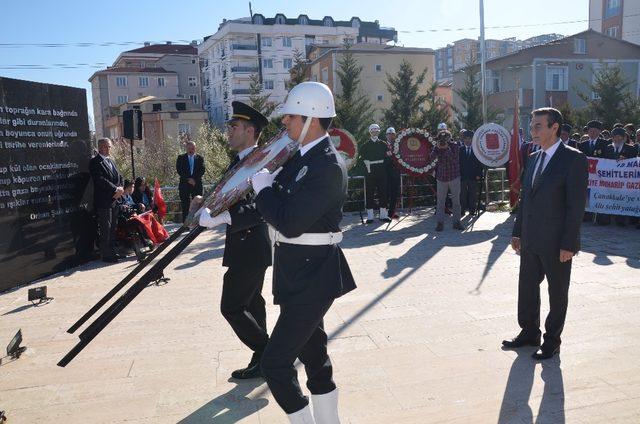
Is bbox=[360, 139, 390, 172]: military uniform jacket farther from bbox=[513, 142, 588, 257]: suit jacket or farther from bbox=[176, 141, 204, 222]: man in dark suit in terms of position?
bbox=[513, 142, 588, 257]: suit jacket

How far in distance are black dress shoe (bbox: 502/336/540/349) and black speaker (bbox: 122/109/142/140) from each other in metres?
8.36

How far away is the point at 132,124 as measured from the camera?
1069 cm

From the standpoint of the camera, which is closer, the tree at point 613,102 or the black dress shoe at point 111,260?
the black dress shoe at point 111,260

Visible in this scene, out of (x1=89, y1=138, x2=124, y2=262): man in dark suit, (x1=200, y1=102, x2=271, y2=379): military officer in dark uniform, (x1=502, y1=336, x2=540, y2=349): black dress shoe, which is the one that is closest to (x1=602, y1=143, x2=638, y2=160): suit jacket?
(x1=502, y1=336, x2=540, y2=349): black dress shoe

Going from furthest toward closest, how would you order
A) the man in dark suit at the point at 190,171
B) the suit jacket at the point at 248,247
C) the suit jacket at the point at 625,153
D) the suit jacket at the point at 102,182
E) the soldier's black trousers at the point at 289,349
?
1. the man in dark suit at the point at 190,171
2. the suit jacket at the point at 625,153
3. the suit jacket at the point at 102,182
4. the suit jacket at the point at 248,247
5. the soldier's black trousers at the point at 289,349

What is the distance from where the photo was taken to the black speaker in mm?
10609

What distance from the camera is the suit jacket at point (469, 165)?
12.5 meters

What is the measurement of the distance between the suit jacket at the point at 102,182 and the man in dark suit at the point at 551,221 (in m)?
6.90

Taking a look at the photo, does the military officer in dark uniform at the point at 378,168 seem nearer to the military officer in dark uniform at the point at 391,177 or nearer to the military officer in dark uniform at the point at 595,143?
the military officer in dark uniform at the point at 391,177

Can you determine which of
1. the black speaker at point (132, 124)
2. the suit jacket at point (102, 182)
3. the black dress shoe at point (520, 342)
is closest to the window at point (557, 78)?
the black speaker at point (132, 124)

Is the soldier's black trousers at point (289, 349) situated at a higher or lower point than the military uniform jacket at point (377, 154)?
lower

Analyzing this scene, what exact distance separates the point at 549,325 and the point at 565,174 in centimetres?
125

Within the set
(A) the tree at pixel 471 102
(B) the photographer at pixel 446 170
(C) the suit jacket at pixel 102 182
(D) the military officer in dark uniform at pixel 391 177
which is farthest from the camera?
(A) the tree at pixel 471 102

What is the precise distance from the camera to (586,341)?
479 cm
